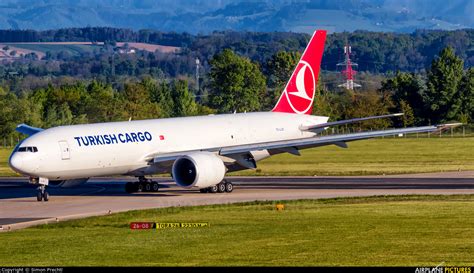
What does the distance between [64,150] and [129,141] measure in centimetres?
366

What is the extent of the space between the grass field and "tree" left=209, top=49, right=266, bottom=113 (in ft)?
152

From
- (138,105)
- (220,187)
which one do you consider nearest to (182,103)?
(138,105)

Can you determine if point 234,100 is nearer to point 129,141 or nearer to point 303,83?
point 303,83

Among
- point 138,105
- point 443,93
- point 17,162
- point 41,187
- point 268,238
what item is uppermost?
point 138,105

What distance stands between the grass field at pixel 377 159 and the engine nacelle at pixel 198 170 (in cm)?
1697

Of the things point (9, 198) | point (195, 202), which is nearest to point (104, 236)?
point (195, 202)

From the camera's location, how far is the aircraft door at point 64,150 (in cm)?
5145

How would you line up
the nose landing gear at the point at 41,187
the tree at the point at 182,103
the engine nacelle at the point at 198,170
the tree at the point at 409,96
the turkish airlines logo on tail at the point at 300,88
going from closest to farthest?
the nose landing gear at the point at 41,187 → the engine nacelle at the point at 198,170 → the turkish airlines logo on tail at the point at 300,88 → the tree at the point at 409,96 → the tree at the point at 182,103

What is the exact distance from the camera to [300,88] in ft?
210

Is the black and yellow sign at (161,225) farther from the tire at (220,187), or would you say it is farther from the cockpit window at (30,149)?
the tire at (220,187)

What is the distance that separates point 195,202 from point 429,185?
1391 centimetres

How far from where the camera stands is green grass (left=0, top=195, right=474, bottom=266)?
31.3 m

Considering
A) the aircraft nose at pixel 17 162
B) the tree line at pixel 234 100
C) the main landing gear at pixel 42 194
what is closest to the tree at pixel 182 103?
the tree line at pixel 234 100

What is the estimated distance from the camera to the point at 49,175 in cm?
5162
